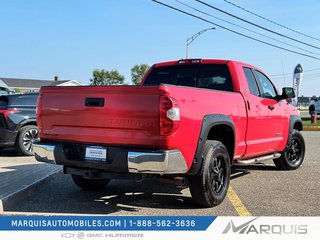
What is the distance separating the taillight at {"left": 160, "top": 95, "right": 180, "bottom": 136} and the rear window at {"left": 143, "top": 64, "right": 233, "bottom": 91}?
205cm

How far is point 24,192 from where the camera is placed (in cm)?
593

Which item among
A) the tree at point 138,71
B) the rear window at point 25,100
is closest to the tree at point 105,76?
the tree at point 138,71

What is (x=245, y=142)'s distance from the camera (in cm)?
630

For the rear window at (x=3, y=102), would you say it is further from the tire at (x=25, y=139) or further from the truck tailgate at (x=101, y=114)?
the truck tailgate at (x=101, y=114)

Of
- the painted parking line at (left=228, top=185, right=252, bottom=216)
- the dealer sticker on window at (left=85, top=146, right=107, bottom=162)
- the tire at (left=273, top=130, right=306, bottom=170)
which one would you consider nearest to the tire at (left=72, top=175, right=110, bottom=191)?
the dealer sticker on window at (left=85, top=146, right=107, bottom=162)

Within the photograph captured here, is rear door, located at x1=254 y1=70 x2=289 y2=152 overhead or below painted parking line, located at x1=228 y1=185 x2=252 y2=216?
overhead

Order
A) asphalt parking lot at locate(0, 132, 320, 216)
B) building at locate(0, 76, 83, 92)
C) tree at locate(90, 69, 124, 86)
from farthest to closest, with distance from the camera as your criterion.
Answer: tree at locate(90, 69, 124, 86), building at locate(0, 76, 83, 92), asphalt parking lot at locate(0, 132, 320, 216)

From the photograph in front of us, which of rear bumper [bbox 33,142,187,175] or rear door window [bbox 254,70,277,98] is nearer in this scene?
rear bumper [bbox 33,142,187,175]

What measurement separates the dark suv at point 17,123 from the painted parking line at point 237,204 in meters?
5.71

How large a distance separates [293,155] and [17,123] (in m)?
6.32

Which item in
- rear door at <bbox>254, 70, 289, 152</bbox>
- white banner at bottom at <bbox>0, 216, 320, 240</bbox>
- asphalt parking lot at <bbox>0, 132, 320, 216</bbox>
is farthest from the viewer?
rear door at <bbox>254, 70, 289, 152</bbox>

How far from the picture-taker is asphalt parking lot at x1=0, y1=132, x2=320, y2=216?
17.3ft

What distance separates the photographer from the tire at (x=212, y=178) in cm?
515

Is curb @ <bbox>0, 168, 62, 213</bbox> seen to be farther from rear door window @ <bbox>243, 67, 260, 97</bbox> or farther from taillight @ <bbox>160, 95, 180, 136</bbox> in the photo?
rear door window @ <bbox>243, 67, 260, 97</bbox>
